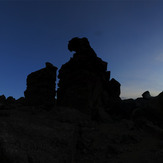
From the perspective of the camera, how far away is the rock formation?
1853 centimetres

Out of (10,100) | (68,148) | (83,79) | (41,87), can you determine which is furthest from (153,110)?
(10,100)

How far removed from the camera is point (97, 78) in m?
17.1

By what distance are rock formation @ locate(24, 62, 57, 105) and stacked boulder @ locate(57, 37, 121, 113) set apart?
217 cm

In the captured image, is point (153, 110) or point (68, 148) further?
point (153, 110)

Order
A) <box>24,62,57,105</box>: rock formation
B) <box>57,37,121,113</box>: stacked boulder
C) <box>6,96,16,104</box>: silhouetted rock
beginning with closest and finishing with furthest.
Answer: <box>57,37,121,113</box>: stacked boulder
<box>24,62,57,105</box>: rock formation
<box>6,96,16,104</box>: silhouetted rock

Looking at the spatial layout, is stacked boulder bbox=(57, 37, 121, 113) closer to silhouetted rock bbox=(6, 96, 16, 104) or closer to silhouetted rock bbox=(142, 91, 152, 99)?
silhouetted rock bbox=(142, 91, 152, 99)

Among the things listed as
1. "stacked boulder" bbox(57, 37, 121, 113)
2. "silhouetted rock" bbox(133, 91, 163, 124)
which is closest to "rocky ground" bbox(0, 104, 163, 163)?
"silhouetted rock" bbox(133, 91, 163, 124)

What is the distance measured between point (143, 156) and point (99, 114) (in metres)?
7.24

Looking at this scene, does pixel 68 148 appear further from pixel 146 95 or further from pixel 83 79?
pixel 146 95

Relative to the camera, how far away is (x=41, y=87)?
62.3ft

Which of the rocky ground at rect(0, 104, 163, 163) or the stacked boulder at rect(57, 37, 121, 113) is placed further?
the stacked boulder at rect(57, 37, 121, 113)

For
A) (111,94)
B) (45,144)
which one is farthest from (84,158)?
(111,94)

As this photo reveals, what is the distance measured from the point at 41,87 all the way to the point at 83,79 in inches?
280

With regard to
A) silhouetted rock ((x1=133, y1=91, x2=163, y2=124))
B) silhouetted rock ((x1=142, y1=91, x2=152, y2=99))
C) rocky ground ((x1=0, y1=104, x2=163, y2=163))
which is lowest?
rocky ground ((x1=0, y1=104, x2=163, y2=163))
